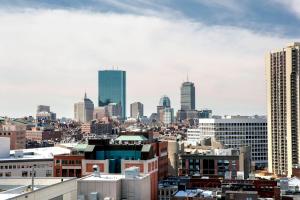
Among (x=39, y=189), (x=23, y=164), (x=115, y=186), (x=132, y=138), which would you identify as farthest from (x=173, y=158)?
(x=39, y=189)

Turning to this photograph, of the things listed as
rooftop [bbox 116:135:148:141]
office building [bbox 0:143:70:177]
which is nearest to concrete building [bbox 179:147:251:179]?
A: rooftop [bbox 116:135:148:141]

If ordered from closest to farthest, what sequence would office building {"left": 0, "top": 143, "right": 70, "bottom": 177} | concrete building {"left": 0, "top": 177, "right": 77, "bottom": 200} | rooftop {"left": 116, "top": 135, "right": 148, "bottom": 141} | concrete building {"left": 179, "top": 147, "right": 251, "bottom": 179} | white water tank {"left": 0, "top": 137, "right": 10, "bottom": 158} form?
concrete building {"left": 0, "top": 177, "right": 77, "bottom": 200} → rooftop {"left": 116, "top": 135, "right": 148, "bottom": 141} → office building {"left": 0, "top": 143, "right": 70, "bottom": 177} → white water tank {"left": 0, "top": 137, "right": 10, "bottom": 158} → concrete building {"left": 179, "top": 147, "right": 251, "bottom": 179}

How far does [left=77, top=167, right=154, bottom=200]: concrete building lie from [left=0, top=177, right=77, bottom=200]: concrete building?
2189 millimetres

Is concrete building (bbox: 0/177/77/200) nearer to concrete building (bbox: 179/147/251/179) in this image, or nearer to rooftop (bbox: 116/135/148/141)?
rooftop (bbox: 116/135/148/141)

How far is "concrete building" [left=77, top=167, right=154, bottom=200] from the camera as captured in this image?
9494 centimetres

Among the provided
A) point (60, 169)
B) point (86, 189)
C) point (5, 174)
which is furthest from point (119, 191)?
point (5, 174)

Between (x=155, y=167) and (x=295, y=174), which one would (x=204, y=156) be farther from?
(x=155, y=167)

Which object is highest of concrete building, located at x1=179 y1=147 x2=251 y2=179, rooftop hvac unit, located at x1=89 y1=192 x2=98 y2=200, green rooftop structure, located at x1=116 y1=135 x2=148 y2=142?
green rooftop structure, located at x1=116 y1=135 x2=148 y2=142

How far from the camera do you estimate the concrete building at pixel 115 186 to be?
9494cm

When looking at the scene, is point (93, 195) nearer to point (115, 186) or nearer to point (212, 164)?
point (115, 186)

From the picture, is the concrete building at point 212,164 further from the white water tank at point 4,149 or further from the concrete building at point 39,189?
the concrete building at point 39,189

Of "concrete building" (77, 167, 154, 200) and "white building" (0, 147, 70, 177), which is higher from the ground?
"concrete building" (77, 167, 154, 200)

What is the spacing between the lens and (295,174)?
17125 centimetres

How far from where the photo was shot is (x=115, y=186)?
311 ft
